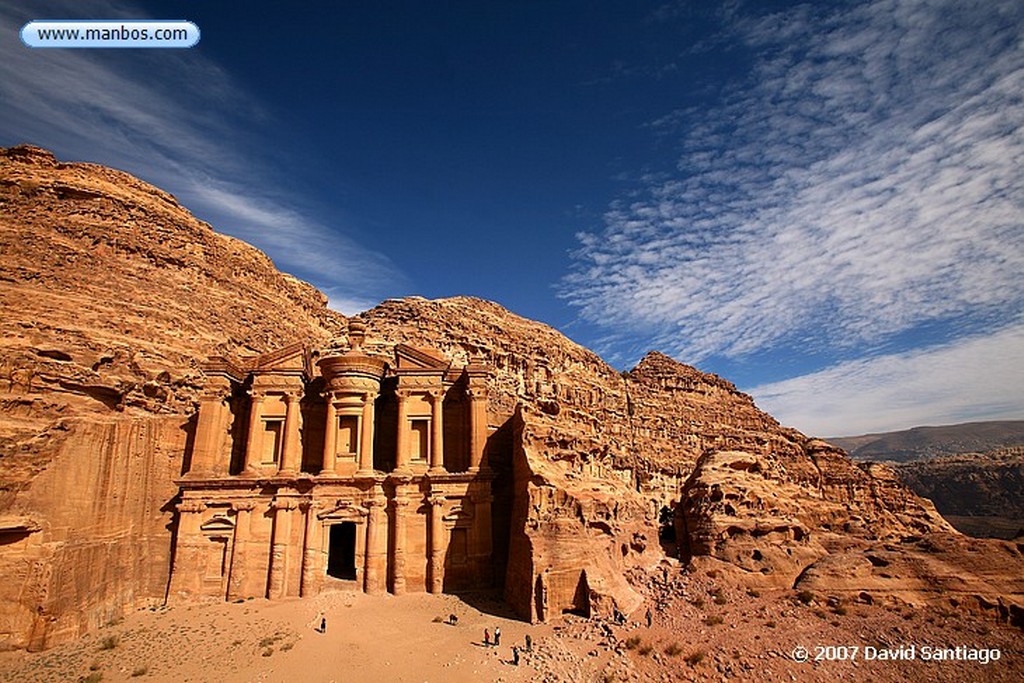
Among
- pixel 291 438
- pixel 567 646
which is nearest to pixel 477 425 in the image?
pixel 291 438

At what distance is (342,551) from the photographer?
26.8 metres

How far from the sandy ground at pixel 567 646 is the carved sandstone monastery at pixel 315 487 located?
1.00m

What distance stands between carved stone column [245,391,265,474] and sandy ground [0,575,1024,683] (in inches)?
254

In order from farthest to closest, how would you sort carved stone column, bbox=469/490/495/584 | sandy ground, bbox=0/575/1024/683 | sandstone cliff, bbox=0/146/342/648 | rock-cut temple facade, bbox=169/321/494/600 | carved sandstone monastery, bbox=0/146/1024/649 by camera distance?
carved stone column, bbox=469/490/495/584 < rock-cut temple facade, bbox=169/321/494/600 < carved sandstone monastery, bbox=0/146/1024/649 < sandstone cliff, bbox=0/146/342/648 < sandy ground, bbox=0/575/1024/683

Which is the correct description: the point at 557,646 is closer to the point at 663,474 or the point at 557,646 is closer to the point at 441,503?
the point at 441,503

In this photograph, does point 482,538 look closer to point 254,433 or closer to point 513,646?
point 513,646

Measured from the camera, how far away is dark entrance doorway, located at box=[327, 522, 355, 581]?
24.9 metres

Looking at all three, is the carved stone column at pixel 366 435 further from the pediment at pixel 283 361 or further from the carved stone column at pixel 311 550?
the pediment at pixel 283 361

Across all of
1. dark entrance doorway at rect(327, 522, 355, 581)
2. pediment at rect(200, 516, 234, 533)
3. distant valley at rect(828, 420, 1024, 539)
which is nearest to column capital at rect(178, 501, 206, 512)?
pediment at rect(200, 516, 234, 533)

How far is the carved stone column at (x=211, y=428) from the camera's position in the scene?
23.1 meters

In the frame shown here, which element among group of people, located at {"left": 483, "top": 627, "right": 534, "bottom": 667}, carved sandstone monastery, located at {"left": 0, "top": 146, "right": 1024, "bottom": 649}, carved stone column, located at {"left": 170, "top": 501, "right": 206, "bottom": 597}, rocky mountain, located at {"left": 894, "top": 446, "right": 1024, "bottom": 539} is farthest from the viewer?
rocky mountain, located at {"left": 894, "top": 446, "right": 1024, "bottom": 539}

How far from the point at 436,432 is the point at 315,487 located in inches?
222

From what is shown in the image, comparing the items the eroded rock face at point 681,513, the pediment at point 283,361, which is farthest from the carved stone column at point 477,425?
the pediment at point 283,361

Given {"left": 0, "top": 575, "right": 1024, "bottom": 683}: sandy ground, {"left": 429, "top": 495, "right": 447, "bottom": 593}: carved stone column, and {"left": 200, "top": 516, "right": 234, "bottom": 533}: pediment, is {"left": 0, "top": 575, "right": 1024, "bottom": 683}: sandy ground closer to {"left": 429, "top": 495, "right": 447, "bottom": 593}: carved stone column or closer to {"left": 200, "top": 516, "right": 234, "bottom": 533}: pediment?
{"left": 429, "top": 495, "right": 447, "bottom": 593}: carved stone column
